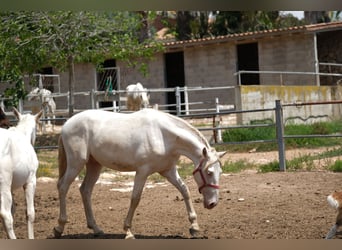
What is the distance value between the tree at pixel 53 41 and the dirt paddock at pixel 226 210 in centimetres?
217

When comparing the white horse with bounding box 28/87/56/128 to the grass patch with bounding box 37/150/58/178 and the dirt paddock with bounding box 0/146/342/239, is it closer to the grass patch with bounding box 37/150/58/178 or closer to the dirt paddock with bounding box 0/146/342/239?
the grass patch with bounding box 37/150/58/178

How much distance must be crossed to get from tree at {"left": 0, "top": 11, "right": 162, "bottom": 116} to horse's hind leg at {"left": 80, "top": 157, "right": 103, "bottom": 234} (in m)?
3.29

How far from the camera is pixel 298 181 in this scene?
25.0 ft

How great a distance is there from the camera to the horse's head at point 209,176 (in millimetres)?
4871

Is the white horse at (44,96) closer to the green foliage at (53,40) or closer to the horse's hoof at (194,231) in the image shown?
the green foliage at (53,40)

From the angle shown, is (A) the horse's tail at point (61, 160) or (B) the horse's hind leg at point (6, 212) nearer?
(B) the horse's hind leg at point (6, 212)

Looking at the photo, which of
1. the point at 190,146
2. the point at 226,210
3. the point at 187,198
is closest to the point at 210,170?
the point at 190,146

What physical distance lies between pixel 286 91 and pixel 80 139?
9.57 m

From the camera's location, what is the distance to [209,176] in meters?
4.91

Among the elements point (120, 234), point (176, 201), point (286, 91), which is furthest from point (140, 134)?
point (286, 91)

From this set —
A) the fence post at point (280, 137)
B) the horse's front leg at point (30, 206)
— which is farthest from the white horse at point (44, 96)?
the horse's front leg at point (30, 206)

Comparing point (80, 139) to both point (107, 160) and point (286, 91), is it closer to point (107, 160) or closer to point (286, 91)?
point (107, 160)

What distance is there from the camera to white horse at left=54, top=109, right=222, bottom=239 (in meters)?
4.92

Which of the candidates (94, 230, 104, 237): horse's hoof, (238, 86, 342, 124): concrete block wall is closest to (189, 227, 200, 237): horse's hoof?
(94, 230, 104, 237): horse's hoof
